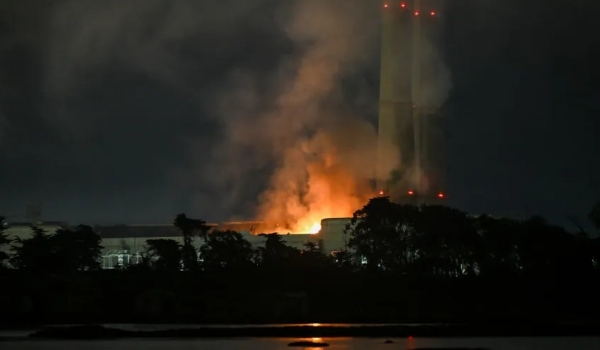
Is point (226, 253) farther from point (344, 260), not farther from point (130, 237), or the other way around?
point (130, 237)

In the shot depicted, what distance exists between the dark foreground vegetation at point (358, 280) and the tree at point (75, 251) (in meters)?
0.09

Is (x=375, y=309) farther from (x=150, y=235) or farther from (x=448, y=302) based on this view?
(x=150, y=235)

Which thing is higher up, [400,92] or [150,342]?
[400,92]

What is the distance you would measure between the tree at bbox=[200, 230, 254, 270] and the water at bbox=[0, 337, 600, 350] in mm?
19790

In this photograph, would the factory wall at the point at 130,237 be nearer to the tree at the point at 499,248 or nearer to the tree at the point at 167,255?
the tree at the point at 167,255

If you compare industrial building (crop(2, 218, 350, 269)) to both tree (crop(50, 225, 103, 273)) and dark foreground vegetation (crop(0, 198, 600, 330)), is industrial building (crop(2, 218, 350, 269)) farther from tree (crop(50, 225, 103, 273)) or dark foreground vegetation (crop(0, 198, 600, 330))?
dark foreground vegetation (crop(0, 198, 600, 330))

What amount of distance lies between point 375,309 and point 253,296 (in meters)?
8.60

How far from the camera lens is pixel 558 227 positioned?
283 ft

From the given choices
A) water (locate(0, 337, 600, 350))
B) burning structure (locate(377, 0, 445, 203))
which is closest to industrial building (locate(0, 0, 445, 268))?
burning structure (locate(377, 0, 445, 203))

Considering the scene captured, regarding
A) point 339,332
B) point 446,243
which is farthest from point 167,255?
point 339,332

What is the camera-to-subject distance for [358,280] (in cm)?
7956

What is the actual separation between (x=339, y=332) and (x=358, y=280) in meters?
12.3

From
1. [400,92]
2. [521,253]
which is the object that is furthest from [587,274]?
[400,92]

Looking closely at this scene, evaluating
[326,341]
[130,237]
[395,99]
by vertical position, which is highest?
[395,99]
